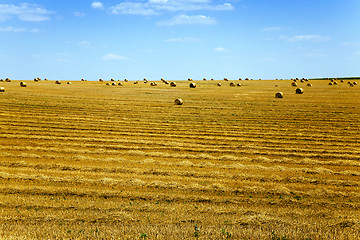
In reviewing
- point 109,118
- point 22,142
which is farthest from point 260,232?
point 109,118

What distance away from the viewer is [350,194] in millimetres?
11969

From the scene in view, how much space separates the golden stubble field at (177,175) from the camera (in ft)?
30.0

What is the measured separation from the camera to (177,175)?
13.6 meters

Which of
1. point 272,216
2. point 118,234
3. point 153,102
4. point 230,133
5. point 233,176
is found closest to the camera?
point 118,234

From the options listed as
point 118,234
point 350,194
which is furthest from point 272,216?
point 118,234

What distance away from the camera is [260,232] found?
27.3 feet

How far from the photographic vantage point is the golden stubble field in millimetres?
9148

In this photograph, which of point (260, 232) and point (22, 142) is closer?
point (260, 232)

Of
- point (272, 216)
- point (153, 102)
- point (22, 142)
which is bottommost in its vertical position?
point (272, 216)

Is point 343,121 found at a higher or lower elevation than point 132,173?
higher

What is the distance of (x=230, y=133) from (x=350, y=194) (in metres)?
9.47

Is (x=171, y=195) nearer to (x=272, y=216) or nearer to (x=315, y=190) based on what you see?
(x=272, y=216)

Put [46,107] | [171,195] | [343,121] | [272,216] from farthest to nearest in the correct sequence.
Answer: [46,107] < [343,121] < [171,195] < [272,216]

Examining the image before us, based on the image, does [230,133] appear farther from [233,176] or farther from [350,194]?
[350,194]
